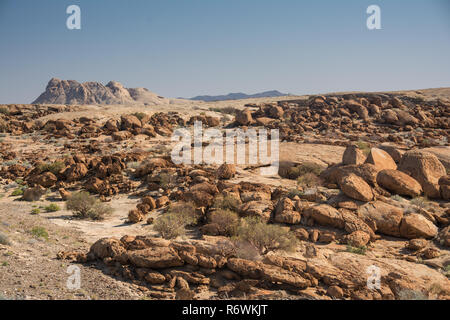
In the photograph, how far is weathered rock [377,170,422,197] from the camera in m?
11.5

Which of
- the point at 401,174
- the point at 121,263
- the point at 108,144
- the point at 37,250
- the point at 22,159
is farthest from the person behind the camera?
the point at 108,144

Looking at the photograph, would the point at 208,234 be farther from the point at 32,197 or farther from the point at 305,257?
the point at 32,197

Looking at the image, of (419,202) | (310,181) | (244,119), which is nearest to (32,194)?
(310,181)

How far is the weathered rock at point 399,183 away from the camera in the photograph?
1150 cm

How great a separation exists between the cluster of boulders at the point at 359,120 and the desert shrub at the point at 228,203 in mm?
14845

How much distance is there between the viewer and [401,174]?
1186cm

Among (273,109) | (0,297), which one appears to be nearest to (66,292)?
(0,297)

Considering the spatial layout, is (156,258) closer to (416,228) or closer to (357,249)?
(357,249)

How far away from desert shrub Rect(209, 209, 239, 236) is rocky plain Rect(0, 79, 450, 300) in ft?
0.13

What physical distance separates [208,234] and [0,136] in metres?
23.7

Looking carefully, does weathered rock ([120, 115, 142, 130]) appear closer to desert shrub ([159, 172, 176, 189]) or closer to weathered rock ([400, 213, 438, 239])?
desert shrub ([159, 172, 176, 189])

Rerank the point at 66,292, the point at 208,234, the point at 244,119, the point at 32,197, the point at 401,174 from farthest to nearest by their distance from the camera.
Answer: the point at 244,119 < the point at 32,197 < the point at 401,174 < the point at 208,234 < the point at 66,292

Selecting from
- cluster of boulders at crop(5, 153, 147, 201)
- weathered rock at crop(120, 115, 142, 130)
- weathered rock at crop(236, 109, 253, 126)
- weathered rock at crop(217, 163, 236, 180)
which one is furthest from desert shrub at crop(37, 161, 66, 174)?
weathered rock at crop(236, 109, 253, 126)

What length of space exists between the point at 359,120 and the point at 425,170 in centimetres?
2195
